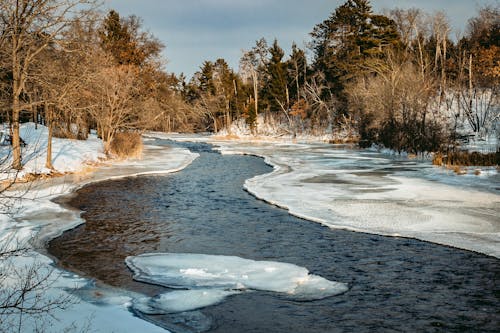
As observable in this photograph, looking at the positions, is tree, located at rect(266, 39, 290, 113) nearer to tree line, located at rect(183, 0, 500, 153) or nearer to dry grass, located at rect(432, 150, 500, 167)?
tree line, located at rect(183, 0, 500, 153)

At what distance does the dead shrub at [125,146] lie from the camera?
2913 cm

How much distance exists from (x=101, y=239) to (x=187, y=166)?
633 inches

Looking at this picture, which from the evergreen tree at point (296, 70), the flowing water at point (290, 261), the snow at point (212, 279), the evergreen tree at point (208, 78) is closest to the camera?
the flowing water at point (290, 261)

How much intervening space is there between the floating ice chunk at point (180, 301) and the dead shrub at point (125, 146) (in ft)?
76.6

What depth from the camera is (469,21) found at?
62844 mm

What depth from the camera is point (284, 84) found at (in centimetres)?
6338

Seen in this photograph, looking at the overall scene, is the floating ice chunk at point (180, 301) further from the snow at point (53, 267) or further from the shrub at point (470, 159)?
the shrub at point (470, 159)

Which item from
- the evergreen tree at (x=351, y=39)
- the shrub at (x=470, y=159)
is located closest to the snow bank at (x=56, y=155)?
the shrub at (x=470, y=159)

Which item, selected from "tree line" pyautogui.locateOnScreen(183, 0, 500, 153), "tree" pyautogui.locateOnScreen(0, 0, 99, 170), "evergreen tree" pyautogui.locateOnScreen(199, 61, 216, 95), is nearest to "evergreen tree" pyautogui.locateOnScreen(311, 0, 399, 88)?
"tree line" pyautogui.locateOnScreen(183, 0, 500, 153)

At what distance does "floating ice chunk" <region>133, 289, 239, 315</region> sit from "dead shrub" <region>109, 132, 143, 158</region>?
76.6ft

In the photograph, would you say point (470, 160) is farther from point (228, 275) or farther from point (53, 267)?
point (53, 267)

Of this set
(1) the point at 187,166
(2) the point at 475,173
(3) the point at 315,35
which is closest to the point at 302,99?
(3) the point at 315,35

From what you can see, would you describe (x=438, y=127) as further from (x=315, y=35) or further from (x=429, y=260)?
(x=315, y=35)

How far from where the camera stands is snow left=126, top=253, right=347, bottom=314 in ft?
20.7
